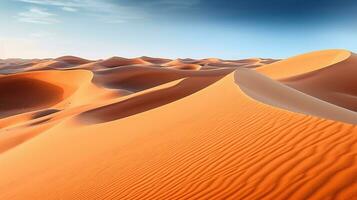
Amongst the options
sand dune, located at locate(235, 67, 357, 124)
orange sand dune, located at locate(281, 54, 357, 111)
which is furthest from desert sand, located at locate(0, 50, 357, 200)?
orange sand dune, located at locate(281, 54, 357, 111)

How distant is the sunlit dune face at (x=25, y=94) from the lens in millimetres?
29016

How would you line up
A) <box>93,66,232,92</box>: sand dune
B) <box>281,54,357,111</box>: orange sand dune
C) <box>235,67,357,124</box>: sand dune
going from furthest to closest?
1. <box>93,66,232,92</box>: sand dune
2. <box>281,54,357,111</box>: orange sand dune
3. <box>235,67,357,124</box>: sand dune

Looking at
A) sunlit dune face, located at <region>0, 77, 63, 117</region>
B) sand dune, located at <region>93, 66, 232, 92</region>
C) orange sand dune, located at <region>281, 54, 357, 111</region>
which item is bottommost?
sunlit dune face, located at <region>0, 77, 63, 117</region>

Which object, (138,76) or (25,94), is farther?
(138,76)

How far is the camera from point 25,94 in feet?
104

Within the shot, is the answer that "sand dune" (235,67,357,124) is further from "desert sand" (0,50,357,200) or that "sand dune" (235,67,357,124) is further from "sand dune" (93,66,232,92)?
"sand dune" (93,66,232,92)

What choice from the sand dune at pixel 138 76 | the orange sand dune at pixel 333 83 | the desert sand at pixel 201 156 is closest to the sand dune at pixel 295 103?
the desert sand at pixel 201 156

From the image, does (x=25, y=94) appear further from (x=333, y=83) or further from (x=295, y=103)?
(x=295, y=103)

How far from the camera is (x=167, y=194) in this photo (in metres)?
4.01

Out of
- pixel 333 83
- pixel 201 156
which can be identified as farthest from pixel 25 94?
pixel 201 156

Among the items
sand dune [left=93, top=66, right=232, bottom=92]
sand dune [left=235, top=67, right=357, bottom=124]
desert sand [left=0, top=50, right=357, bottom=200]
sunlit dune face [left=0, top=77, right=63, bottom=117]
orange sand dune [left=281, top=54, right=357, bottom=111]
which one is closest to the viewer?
desert sand [left=0, top=50, right=357, bottom=200]

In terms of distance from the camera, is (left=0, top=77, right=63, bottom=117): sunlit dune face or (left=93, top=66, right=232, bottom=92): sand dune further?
(left=93, top=66, right=232, bottom=92): sand dune

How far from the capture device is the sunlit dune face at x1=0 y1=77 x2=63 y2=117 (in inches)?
1142

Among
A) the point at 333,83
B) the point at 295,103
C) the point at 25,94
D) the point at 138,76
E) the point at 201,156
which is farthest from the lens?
the point at 138,76
